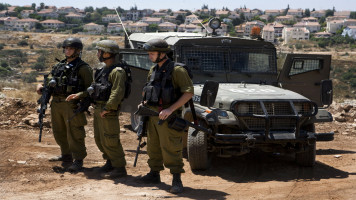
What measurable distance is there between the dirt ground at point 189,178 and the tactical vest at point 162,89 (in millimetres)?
1007

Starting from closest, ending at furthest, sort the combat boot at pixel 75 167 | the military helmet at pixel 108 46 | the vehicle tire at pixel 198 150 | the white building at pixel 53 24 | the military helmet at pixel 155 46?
1. the military helmet at pixel 155 46
2. the military helmet at pixel 108 46
3. the combat boot at pixel 75 167
4. the vehicle tire at pixel 198 150
5. the white building at pixel 53 24

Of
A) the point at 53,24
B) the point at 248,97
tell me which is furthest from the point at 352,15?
the point at 248,97

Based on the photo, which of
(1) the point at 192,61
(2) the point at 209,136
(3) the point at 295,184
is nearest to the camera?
(3) the point at 295,184

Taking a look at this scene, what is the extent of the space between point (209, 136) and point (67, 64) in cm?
207

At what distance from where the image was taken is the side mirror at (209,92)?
Answer: 587 cm

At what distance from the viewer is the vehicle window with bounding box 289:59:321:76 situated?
815 cm

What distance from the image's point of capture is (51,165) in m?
6.80

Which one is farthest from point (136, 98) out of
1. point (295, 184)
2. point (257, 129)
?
point (295, 184)

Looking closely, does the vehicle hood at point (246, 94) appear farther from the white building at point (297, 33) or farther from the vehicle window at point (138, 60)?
the white building at point (297, 33)

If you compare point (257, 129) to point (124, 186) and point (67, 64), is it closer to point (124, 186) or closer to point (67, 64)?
point (124, 186)

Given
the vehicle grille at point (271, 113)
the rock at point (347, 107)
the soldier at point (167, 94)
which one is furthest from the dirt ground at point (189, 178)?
the rock at point (347, 107)

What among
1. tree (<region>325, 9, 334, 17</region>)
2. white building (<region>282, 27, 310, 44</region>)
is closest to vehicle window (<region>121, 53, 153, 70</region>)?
white building (<region>282, 27, 310, 44</region>)

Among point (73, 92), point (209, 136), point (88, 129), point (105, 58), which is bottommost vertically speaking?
point (88, 129)

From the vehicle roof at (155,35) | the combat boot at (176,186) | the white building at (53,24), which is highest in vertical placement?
the vehicle roof at (155,35)
